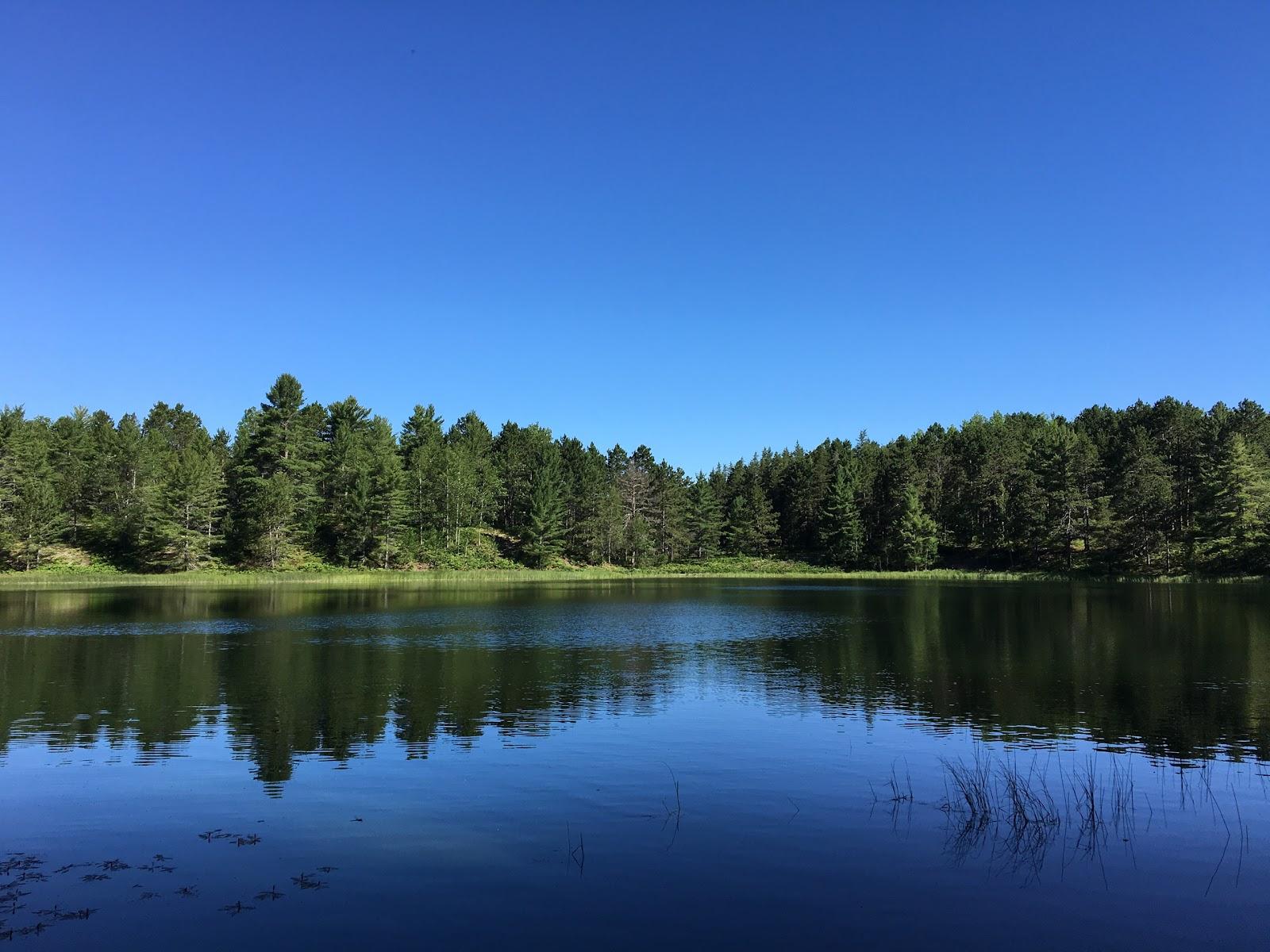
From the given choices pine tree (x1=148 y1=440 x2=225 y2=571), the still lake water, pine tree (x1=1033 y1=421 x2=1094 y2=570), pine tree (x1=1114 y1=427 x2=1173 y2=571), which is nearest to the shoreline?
pine tree (x1=148 y1=440 x2=225 y2=571)

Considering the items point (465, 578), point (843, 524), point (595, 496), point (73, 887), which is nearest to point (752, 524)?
point (843, 524)

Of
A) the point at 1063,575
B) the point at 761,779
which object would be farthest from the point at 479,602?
the point at 1063,575

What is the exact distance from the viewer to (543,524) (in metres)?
114

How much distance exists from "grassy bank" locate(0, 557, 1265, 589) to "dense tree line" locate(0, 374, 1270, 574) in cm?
454

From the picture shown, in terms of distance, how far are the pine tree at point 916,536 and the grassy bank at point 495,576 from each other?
255 cm

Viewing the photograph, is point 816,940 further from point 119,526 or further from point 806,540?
point 806,540

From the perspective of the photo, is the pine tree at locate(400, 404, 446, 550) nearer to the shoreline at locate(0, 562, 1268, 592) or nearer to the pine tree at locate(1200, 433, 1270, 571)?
the shoreline at locate(0, 562, 1268, 592)

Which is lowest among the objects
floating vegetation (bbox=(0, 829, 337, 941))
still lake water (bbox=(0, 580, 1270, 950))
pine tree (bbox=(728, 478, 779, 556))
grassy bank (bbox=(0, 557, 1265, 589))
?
grassy bank (bbox=(0, 557, 1265, 589))

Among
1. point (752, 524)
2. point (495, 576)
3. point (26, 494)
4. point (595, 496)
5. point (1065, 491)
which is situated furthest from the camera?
point (752, 524)

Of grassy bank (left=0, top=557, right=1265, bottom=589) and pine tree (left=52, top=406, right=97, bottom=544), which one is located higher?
pine tree (left=52, top=406, right=97, bottom=544)

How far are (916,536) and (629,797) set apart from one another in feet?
352

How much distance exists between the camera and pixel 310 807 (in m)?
13.6

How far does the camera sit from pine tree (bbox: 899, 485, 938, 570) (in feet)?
372

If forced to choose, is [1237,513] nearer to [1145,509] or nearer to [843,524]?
[1145,509]
